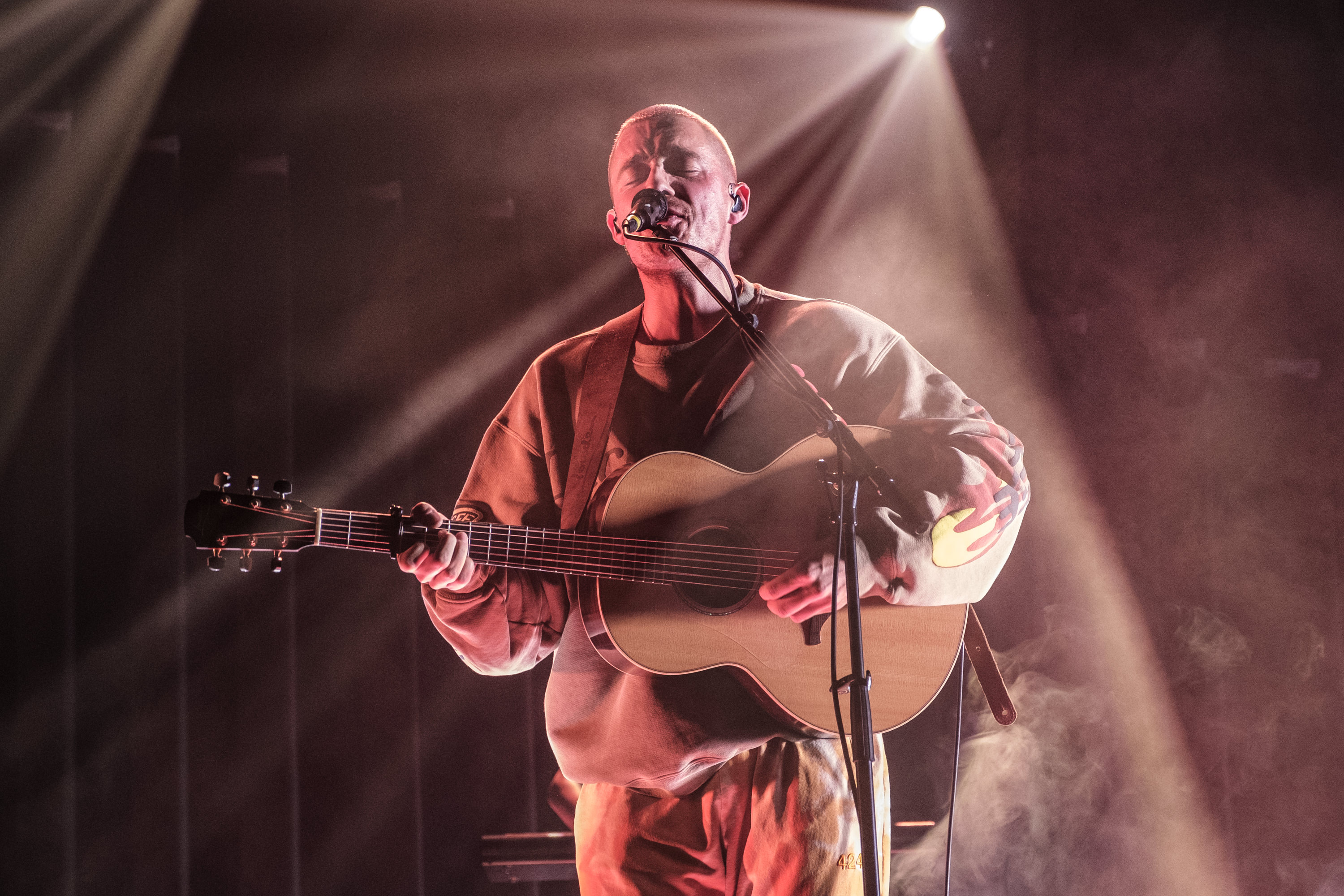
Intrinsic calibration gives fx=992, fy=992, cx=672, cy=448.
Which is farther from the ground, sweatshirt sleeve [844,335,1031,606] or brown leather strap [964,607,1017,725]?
sweatshirt sleeve [844,335,1031,606]

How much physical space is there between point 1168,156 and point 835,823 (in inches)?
115

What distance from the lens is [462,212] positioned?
3.65 metres

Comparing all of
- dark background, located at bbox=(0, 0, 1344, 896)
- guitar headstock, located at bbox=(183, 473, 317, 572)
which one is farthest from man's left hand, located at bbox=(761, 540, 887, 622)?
dark background, located at bbox=(0, 0, 1344, 896)

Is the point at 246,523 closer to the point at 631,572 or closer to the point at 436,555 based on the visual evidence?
the point at 436,555

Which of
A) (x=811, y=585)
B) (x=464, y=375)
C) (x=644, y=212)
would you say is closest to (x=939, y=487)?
(x=811, y=585)

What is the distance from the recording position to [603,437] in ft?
8.36

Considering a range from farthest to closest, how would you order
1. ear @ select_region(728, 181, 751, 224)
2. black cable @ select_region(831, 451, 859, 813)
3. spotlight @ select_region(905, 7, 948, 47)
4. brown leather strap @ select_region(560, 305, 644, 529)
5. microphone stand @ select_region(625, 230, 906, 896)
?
spotlight @ select_region(905, 7, 948, 47) < ear @ select_region(728, 181, 751, 224) < brown leather strap @ select_region(560, 305, 644, 529) < black cable @ select_region(831, 451, 859, 813) < microphone stand @ select_region(625, 230, 906, 896)

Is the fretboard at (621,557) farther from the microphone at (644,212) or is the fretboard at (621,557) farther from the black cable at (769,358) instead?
the microphone at (644,212)

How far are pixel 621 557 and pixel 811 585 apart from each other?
0.43m

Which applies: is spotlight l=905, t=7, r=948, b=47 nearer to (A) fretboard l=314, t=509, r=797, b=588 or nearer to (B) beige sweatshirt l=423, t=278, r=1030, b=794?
(B) beige sweatshirt l=423, t=278, r=1030, b=794

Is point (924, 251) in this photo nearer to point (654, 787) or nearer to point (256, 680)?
point (654, 787)

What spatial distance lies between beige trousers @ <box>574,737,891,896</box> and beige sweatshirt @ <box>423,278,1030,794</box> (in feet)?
0.20

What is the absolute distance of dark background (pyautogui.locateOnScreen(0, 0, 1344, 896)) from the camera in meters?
3.09

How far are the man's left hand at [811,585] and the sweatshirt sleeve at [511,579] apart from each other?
601 mm
